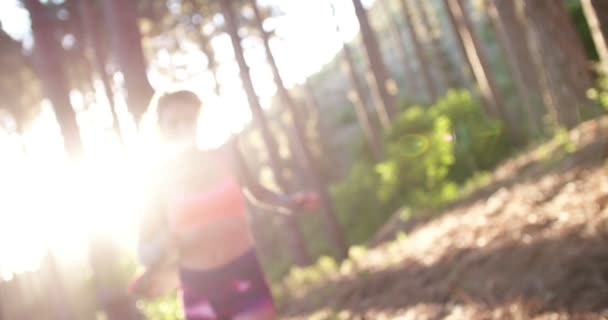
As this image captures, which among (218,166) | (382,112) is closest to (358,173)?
(382,112)

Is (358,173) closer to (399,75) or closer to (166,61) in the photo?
(166,61)

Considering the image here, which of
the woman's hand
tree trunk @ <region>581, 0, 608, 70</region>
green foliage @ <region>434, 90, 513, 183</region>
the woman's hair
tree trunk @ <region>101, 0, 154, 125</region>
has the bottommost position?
green foliage @ <region>434, 90, 513, 183</region>

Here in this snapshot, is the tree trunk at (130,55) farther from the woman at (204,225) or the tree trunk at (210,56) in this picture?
the tree trunk at (210,56)

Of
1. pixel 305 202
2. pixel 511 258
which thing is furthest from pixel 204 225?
pixel 511 258

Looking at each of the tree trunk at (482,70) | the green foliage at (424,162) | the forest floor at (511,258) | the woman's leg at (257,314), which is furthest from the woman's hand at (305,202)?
the tree trunk at (482,70)

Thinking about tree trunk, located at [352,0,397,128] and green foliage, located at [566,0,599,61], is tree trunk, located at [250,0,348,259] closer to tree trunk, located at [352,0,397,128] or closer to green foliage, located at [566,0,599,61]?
tree trunk, located at [352,0,397,128]

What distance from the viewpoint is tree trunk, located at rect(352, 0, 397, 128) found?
16.0 meters

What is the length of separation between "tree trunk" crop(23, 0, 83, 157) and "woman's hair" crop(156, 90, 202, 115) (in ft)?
16.5

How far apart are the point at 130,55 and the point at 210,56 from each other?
15.7m

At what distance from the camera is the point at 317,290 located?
7840 millimetres

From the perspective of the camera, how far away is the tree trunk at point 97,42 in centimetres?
1467

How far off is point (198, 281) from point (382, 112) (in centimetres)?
1696

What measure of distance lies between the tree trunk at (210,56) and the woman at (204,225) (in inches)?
696

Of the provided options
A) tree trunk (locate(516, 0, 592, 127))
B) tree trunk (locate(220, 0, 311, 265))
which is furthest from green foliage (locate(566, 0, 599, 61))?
tree trunk (locate(516, 0, 592, 127))
